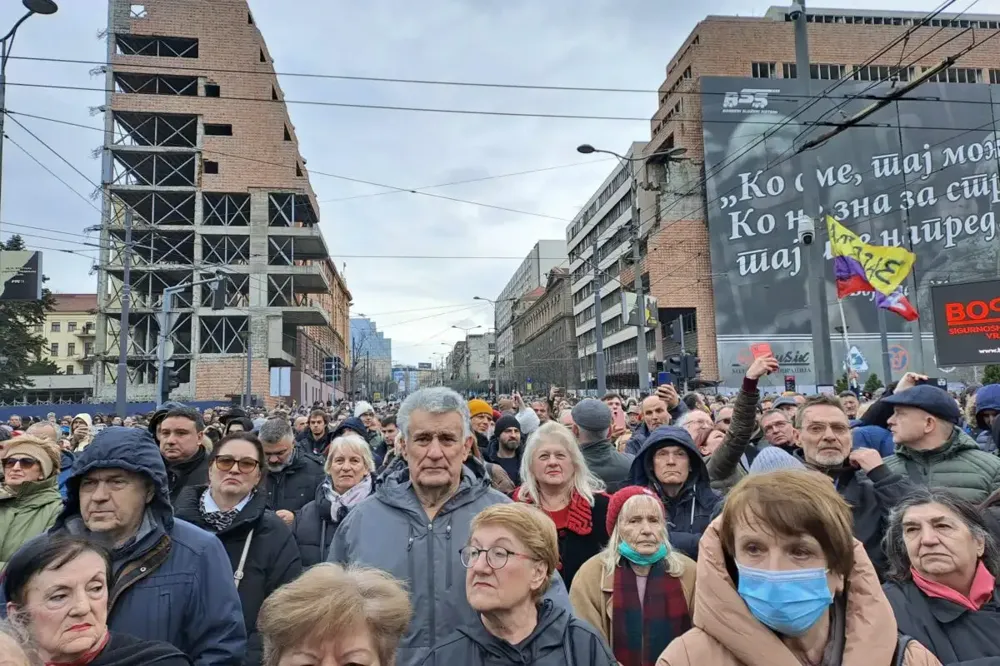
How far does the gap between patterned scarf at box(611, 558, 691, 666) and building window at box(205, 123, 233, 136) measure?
45456mm

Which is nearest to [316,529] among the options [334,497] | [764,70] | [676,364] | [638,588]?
[334,497]

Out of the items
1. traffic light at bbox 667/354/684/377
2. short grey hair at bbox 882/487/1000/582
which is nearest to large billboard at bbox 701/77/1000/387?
traffic light at bbox 667/354/684/377

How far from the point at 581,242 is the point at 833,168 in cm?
3694

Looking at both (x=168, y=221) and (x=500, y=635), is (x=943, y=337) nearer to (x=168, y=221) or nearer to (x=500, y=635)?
(x=500, y=635)

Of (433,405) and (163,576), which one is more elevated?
(433,405)

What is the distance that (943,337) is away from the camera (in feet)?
47.8

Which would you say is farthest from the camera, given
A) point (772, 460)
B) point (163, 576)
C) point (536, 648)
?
point (772, 460)

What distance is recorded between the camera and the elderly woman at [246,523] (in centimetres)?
345

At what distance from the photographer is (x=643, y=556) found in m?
3.09

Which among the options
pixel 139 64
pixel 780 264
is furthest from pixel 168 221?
pixel 780 264

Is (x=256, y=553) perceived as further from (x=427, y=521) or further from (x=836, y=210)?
(x=836, y=210)

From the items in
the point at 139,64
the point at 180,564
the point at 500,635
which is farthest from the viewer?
the point at 139,64

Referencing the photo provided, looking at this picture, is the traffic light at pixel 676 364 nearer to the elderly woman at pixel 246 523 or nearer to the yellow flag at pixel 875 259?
the yellow flag at pixel 875 259

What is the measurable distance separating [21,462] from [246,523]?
184 cm
